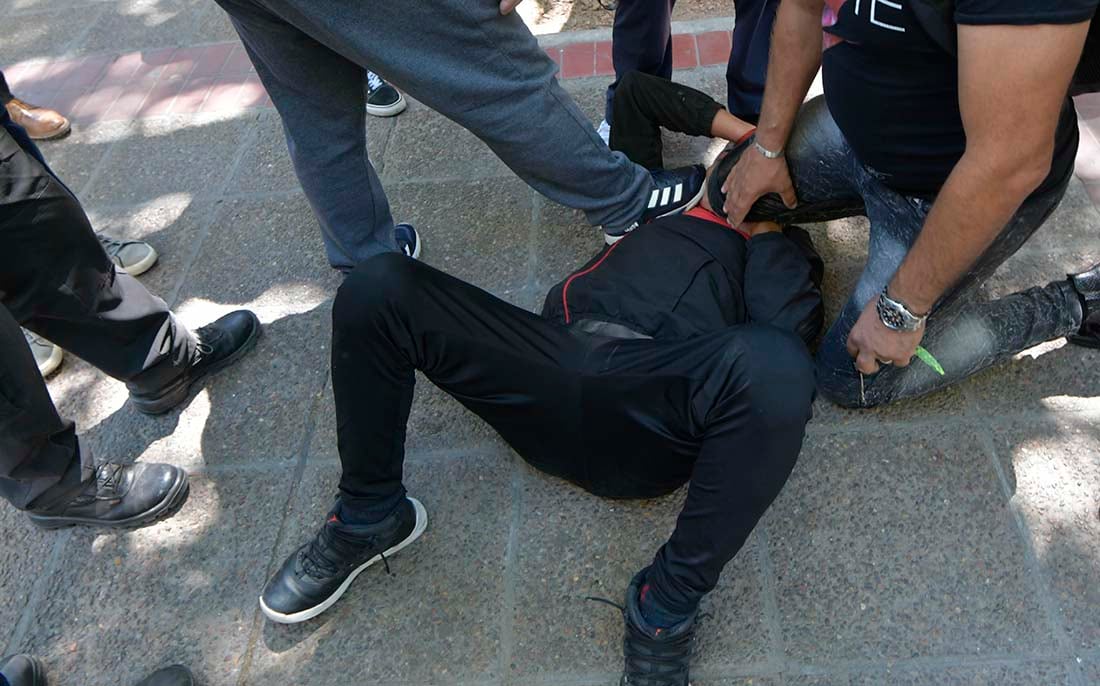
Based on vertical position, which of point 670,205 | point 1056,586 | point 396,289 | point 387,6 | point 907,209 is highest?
point 387,6

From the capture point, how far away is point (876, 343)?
194 cm

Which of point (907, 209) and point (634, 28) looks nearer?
point (907, 209)

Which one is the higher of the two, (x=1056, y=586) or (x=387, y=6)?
(x=387, y=6)

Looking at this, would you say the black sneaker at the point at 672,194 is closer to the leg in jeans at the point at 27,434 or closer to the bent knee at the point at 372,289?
the bent knee at the point at 372,289

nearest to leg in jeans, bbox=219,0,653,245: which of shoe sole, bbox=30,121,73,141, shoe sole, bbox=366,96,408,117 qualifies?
shoe sole, bbox=366,96,408,117

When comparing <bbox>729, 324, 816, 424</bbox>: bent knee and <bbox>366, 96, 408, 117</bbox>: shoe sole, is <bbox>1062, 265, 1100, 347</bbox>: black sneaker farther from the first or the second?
<bbox>366, 96, 408, 117</bbox>: shoe sole

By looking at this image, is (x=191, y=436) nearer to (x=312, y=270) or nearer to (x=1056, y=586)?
(x=312, y=270)

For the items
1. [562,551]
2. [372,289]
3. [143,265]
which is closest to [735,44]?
[372,289]

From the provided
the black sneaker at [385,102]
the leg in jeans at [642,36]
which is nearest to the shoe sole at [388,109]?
the black sneaker at [385,102]

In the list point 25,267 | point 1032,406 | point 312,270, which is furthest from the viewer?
point 312,270

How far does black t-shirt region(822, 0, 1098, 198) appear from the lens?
1637 millimetres

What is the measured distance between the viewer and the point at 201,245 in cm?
296

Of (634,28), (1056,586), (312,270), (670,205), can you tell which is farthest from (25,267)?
(1056,586)

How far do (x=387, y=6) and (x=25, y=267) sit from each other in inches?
43.0
